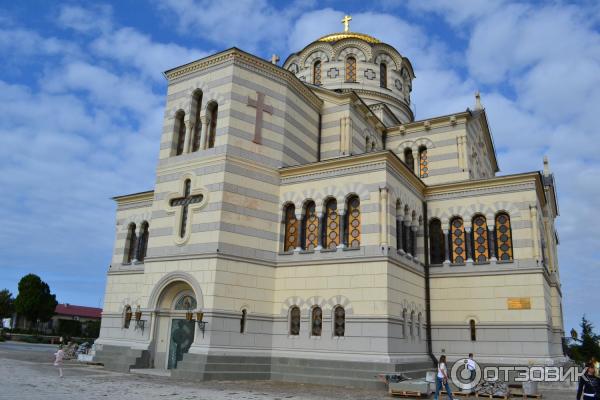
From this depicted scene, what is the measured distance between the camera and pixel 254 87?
2234cm

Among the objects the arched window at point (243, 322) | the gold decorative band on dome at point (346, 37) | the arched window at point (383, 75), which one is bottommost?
the arched window at point (243, 322)

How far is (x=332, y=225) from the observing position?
21.1 m

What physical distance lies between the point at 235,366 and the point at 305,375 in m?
2.64

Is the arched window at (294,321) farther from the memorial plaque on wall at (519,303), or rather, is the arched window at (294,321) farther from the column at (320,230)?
the memorial plaque on wall at (519,303)

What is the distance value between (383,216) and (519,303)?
24.1 ft

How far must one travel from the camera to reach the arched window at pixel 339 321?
19.4 m

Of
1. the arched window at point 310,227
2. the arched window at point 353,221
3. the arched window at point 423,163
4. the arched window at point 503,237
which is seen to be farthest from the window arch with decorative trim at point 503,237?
the arched window at point 310,227

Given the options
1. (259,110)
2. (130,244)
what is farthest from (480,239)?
(130,244)

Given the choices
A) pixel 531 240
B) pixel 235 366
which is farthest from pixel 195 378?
pixel 531 240

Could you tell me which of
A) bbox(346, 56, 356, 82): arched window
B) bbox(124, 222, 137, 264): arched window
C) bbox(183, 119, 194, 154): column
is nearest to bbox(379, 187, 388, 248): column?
bbox(183, 119, 194, 154): column

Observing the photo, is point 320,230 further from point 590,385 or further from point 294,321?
point 590,385

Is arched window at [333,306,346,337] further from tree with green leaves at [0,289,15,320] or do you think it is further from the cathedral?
tree with green leaves at [0,289,15,320]

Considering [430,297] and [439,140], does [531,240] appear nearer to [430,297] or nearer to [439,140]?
[430,297]

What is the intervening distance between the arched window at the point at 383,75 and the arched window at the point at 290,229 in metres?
13.9
